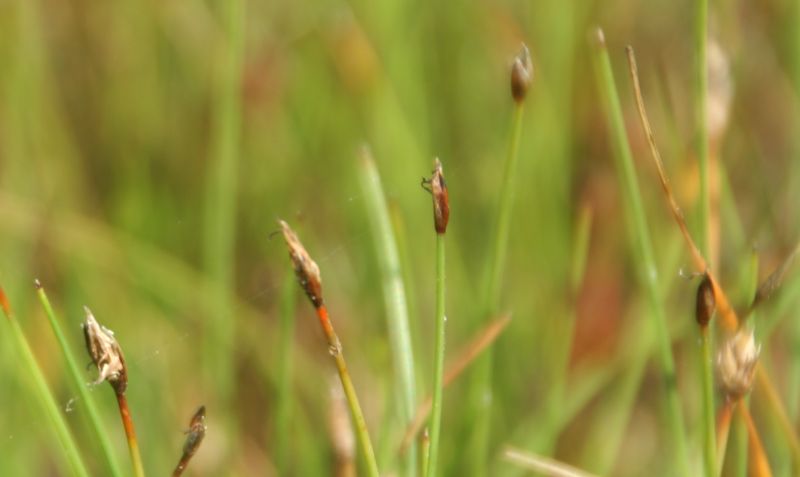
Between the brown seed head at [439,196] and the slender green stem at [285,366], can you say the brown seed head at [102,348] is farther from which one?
the slender green stem at [285,366]

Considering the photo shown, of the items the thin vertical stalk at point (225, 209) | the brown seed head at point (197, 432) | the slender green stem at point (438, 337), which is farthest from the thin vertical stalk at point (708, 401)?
the thin vertical stalk at point (225, 209)

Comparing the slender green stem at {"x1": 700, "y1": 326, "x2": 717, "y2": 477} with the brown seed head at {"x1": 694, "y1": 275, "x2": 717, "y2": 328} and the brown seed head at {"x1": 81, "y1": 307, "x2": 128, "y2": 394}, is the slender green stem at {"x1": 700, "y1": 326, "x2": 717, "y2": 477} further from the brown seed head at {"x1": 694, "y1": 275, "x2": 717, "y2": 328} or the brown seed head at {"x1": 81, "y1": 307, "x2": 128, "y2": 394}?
the brown seed head at {"x1": 81, "y1": 307, "x2": 128, "y2": 394}

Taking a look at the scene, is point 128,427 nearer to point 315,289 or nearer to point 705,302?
point 315,289

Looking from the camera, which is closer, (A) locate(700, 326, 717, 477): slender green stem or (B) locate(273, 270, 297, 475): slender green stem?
(A) locate(700, 326, 717, 477): slender green stem

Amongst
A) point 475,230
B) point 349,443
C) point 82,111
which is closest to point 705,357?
point 349,443

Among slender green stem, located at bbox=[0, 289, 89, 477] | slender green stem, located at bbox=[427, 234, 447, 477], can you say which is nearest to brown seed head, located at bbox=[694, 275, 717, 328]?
slender green stem, located at bbox=[427, 234, 447, 477]

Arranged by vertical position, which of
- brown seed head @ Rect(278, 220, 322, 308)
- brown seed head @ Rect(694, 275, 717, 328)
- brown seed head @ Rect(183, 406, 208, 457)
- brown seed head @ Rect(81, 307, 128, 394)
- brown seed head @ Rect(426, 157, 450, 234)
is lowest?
Result: brown seed head @ Rect(183, 406, 208, 457)

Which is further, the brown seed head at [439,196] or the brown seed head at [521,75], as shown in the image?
the brown seed head at [521,75]

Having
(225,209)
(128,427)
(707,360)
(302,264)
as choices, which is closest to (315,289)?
(302,264)
